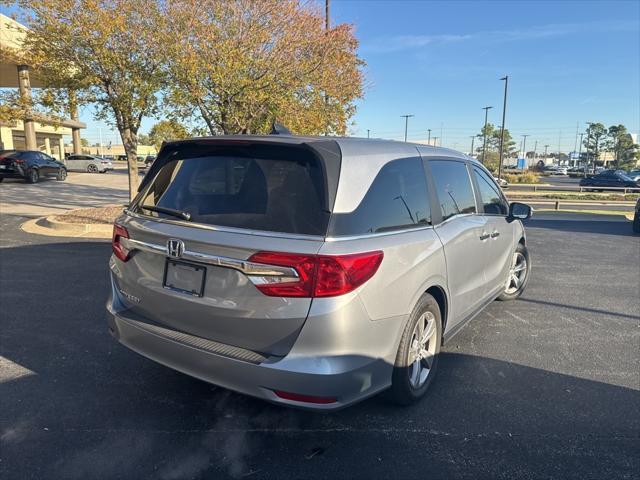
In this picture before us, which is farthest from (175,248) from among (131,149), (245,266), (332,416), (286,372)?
(131,149)

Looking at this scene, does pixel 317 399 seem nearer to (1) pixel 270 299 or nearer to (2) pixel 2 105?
(1) pixel 270 299

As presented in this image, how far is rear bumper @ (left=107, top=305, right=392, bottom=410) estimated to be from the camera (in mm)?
2398

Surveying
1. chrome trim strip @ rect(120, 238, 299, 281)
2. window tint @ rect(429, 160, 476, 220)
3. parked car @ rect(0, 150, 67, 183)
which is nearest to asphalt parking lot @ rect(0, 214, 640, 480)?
chrome trim strip @ rect(120, 238, 299, 281)

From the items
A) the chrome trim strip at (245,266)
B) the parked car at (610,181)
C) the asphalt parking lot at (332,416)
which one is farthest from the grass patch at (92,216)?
the parked car at (610,181)

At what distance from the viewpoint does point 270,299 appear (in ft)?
7.91

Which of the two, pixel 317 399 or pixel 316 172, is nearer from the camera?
pixel 317 399

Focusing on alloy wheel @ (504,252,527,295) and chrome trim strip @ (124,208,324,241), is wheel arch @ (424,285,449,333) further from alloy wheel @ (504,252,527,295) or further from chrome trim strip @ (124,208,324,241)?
alloy wheel @ (504,252,527,295)

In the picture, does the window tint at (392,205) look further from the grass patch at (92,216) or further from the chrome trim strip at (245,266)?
the grass patch at (92,216)

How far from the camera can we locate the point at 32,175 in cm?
2306

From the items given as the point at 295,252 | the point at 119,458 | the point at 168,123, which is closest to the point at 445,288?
the point at 295,252

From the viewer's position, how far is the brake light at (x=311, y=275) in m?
2.35

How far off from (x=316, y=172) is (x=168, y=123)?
9776 millimetres

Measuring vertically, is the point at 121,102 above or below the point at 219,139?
above

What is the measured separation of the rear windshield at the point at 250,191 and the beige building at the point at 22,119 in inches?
345
